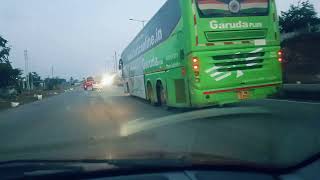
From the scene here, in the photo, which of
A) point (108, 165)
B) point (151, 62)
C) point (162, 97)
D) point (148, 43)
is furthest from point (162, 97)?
point (108, 165)

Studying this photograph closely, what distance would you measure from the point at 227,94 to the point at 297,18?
120 feet

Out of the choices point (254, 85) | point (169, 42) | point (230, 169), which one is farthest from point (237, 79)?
point (230, 169)

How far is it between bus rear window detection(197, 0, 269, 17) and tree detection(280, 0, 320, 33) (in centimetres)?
3422

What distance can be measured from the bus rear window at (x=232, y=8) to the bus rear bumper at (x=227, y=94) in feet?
6.56

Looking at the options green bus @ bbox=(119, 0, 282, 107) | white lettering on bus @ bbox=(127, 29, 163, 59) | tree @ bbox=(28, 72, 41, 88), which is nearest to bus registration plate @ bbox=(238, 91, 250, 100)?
green bus @ bbox=(119, 0, 282, 107)

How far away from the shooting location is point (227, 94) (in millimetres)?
14375

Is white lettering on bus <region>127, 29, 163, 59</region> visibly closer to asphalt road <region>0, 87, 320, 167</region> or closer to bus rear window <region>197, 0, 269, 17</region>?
asphalt road <region>0, 87, 320, 167</region>

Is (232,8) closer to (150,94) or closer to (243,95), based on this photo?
(243,95)

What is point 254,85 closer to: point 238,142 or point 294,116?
point 294,116

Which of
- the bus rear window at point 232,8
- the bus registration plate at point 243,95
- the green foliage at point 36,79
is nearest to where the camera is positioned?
the bus rear window at point 232,8

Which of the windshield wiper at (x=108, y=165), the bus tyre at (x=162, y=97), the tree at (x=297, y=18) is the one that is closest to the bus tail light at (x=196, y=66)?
the bus tyre at (x=162, y=97)

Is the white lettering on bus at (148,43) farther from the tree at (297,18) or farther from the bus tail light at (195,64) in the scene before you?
the tree at (297,18)

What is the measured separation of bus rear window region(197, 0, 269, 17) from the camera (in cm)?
1420

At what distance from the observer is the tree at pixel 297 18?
47781 millimetres
